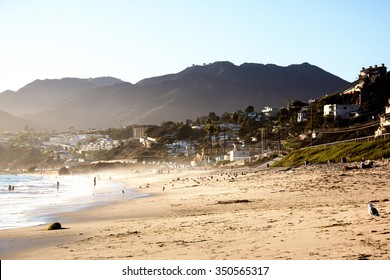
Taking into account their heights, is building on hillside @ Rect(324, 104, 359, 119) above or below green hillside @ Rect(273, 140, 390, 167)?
above

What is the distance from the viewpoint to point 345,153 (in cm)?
4450

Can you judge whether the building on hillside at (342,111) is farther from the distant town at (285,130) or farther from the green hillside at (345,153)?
the green hillside at (345,153)

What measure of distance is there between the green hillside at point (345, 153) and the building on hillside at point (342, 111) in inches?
1276

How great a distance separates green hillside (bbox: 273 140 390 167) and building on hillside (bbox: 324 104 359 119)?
106 ft

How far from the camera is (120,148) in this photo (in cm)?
18700

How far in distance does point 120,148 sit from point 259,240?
585 ft

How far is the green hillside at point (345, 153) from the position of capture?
3990cm

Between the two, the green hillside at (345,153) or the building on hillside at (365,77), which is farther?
the building on hillside at (365,77)

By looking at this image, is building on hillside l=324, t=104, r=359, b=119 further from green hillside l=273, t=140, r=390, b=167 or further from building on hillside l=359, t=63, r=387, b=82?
green hillside l=273, t=140, r=390, b=167

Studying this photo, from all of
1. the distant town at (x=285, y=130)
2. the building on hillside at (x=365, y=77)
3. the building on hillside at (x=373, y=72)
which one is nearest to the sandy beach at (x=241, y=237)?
the distant town at (x=285, y=130)

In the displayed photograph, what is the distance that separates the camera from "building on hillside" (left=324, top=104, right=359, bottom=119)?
85.1 m

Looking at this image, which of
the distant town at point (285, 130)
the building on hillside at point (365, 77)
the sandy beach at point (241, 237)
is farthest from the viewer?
the building on hillside at point (365, 77)

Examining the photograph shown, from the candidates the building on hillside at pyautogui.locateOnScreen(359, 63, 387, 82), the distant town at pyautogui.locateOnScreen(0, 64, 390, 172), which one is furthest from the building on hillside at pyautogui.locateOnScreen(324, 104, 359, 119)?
the building on hillside at pyautogui.locateOnScreen(359, 63, 387, 82)
